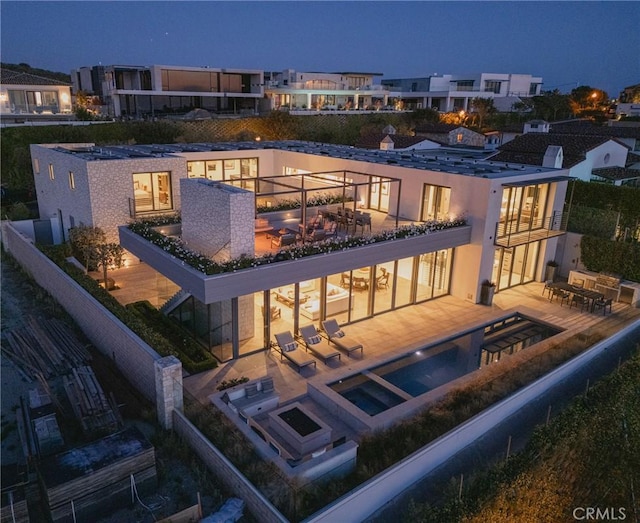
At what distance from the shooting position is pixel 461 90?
85125mm

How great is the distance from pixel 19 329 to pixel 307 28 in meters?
124

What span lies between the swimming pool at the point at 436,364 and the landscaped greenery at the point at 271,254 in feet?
11.7

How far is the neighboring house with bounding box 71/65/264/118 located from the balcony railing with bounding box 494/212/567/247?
150 feet

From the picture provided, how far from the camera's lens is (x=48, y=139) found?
3909 cm

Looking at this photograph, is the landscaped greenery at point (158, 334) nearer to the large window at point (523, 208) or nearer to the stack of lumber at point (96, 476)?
the stack of lumber at point (96, 476)

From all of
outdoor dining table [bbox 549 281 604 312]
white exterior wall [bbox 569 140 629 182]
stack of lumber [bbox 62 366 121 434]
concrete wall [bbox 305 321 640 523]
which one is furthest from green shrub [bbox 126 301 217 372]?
white exterior wall [bbox 569 140 629 182]

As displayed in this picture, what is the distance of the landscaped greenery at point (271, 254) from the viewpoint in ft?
41.9

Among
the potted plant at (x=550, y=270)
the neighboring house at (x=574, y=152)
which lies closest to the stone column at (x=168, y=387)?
the potted plant at (x=550, y=270)

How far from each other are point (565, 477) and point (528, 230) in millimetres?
11806

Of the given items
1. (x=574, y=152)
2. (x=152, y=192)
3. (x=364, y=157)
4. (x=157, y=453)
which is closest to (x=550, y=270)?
(x=364, y=157)

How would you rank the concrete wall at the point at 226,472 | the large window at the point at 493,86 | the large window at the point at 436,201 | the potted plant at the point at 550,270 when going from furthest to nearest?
the large window at the point at 493,86
the potted plant at the point at 550,270
the large window at the point at 436,201
the concrete wall at the point at 226,472

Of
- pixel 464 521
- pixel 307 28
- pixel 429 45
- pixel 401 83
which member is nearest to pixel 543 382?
pixel 464 521

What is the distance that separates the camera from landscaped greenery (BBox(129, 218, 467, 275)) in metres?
12.8

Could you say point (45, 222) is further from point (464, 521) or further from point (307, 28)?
point (307, 28)
